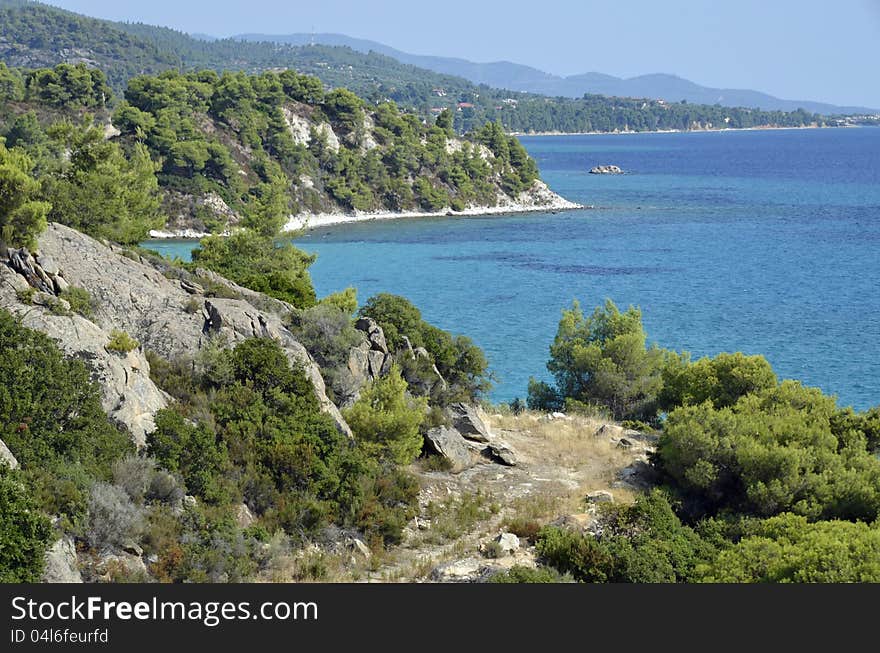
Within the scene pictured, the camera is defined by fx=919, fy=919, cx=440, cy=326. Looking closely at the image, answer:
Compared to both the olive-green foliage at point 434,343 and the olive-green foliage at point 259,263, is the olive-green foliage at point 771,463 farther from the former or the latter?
the olive-green foliage at point 259,263

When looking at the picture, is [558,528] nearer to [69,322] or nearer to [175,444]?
[175,444]

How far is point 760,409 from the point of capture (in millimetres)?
25922

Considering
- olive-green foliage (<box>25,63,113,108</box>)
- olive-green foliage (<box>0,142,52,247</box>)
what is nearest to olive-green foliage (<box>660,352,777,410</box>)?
olive-green foliage (<box>0,142,52,247</box>)

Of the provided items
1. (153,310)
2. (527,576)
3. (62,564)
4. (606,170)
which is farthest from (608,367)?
(606,170)

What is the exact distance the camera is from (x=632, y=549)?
16.8 metres

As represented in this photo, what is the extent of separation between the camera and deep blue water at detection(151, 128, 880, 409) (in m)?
51.8

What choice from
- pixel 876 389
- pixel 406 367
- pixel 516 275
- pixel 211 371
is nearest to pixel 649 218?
pixel 516 275

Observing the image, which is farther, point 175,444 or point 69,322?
point 69,322

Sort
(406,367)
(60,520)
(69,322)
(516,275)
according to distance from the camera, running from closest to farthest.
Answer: (60,520)
(69,322)
(406,367)
(516,275)

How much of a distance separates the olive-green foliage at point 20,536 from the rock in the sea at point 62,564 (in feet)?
1.05

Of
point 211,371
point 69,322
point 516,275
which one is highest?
point 69,322

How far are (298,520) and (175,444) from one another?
2843 mm

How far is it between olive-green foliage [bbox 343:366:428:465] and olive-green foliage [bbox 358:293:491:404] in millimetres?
6236

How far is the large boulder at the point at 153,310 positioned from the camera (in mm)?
22516
